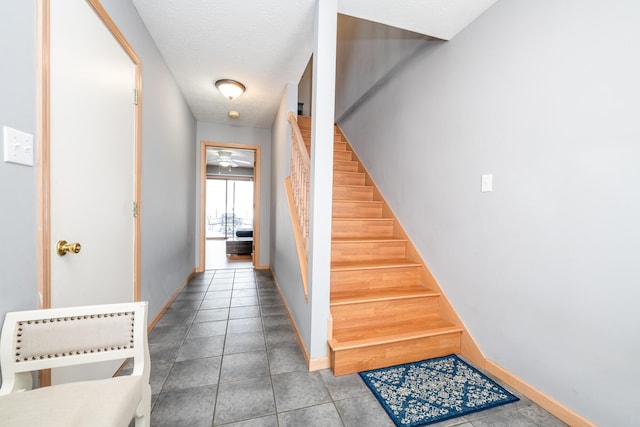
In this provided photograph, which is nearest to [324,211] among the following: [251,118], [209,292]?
[209,292]

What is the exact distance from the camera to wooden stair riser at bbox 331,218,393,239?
276 cm

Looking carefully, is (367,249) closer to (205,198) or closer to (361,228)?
(361,228)

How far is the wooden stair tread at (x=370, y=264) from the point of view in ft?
7.24

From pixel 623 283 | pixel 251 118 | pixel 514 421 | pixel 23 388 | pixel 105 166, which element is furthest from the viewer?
pixel 251 118

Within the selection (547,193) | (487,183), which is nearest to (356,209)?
(487,183)

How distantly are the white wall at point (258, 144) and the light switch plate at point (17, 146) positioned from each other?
3556mm

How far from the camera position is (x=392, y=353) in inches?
72.1

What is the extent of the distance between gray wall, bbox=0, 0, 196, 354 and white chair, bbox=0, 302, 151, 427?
0.15 metres

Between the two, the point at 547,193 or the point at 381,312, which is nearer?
the point at 547,193

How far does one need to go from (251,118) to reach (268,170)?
941 mm

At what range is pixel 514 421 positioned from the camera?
53.9 inches

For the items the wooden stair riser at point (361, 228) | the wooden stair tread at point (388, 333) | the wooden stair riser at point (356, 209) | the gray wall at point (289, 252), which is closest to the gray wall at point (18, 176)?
the gray wall at point (289, 252)

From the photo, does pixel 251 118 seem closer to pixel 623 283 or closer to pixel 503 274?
pixel 503 274

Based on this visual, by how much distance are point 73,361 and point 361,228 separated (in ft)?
7.64
